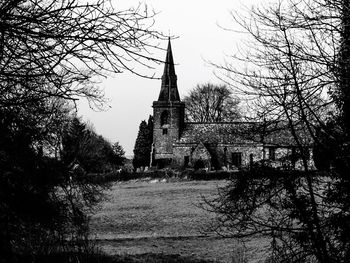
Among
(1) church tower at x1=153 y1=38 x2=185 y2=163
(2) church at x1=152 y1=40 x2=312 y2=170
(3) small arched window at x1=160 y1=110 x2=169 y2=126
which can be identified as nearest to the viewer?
(2) church at x1=152 y1=40 x2=312 y2=170

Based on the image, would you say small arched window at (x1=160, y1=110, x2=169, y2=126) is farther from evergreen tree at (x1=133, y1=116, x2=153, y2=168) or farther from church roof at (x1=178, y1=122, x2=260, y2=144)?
evergreen tree at (x1=133, y1=116, x2=153, y2=168)

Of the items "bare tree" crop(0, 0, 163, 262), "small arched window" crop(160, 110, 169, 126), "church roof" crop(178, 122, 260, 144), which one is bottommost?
"bare tree" crop(0, 0, 163, 262)

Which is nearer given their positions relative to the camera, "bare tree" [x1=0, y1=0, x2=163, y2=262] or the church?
"bare tree" [x1=0, y1=0, x2=163, y2=262]

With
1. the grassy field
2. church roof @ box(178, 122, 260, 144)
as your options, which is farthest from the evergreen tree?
the grassy field

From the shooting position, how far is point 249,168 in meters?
8.05

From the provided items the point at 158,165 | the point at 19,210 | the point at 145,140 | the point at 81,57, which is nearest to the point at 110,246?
the point at 19,210

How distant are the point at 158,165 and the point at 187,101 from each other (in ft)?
47.0

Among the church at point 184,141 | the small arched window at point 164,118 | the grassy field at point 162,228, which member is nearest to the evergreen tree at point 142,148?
the church at point 184,141

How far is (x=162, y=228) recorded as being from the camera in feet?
63.1

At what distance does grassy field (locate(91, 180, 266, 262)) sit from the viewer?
15.1m

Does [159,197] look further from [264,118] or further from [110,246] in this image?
[264,118]

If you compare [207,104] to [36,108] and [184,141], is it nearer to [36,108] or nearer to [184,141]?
[184,141]

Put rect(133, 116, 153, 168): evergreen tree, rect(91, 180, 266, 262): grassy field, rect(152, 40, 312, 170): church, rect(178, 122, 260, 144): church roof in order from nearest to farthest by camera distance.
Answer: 1. rect(91, 180, 266, 262): grassy field
2. rect(152, 40, 312, 170): church
3. rect(178, 122, 260, 144): church roof
4. rect(133, 116, 153, 168): evergreen tree

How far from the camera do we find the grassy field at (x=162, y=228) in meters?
15.1
